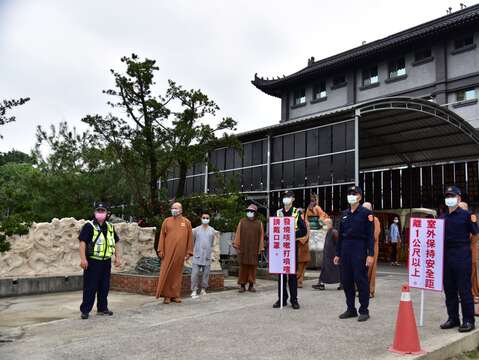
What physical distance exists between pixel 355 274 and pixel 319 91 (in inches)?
918

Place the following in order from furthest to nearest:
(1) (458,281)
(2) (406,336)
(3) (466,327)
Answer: (1) (458,281)
(3) (466,327)
(2) (406,336)

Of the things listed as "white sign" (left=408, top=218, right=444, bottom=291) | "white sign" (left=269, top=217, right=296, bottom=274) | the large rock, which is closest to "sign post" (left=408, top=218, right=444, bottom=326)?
"white sign" (left=408, top=218, right=444, bottom=291)

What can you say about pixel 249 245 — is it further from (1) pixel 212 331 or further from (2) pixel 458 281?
(2) pixel 458 281

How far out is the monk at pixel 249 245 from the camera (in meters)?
9.61

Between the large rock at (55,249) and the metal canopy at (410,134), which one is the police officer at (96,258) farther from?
the metal canopy at (410,134)

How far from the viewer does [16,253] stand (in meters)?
10.7

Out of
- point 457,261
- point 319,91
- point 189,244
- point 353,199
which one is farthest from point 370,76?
point 457,261

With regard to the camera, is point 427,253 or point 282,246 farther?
point 282,246

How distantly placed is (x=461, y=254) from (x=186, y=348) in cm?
338

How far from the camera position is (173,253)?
8570 millimetres

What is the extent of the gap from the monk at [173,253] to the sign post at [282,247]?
1.73 m

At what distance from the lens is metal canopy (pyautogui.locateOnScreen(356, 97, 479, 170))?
55.3 ft

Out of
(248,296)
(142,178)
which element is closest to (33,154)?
(142,178)

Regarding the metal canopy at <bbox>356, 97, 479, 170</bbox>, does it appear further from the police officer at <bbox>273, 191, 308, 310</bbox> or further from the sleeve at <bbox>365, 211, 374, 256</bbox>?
the sleeve at <bbox>365, 211, 374, 256</bbox>
